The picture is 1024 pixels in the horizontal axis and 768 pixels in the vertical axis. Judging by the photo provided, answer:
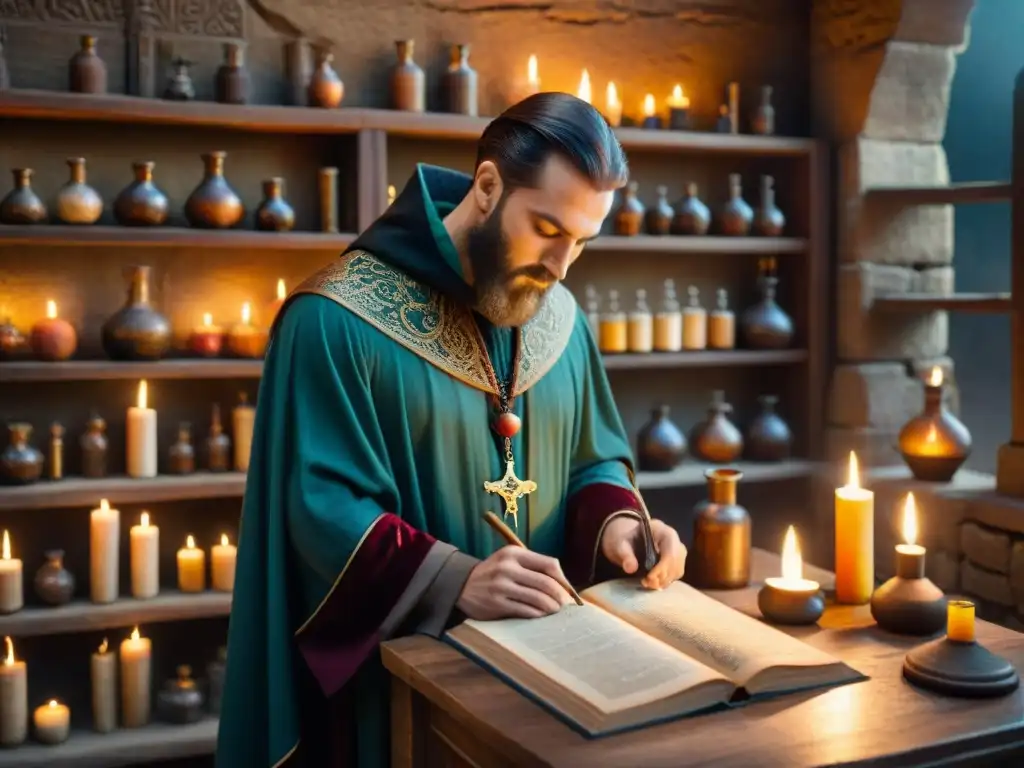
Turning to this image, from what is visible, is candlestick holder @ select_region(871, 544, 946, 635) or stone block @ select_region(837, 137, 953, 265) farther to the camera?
stone block @ select_region(837, 137, 953, 265)

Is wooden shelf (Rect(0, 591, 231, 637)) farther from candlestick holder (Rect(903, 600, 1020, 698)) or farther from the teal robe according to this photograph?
candlestick holder (Rect(903, 600, 1020, 698))

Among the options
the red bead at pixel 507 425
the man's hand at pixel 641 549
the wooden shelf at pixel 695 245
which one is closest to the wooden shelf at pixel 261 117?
the wooden shelf at pixel 695 245

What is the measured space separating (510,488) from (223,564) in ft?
6.32

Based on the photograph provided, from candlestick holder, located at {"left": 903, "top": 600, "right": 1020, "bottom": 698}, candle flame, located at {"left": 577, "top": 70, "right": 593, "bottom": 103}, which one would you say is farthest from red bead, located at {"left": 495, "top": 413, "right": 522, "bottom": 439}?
candle flame, located at {"left": 577, "top": 70, "right": 593, "bottom": 103}

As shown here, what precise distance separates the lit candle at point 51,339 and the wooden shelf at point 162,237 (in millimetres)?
250

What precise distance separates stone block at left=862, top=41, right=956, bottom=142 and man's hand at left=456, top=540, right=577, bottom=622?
3.16 metres

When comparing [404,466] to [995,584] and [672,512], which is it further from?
[672,512]

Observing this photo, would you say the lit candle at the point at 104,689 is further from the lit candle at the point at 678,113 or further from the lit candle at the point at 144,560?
the lit candle at the point at 678,113

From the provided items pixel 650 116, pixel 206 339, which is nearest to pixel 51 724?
pixel 206 339

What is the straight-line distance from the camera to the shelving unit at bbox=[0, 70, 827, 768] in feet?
11.9

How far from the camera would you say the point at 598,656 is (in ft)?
5.15

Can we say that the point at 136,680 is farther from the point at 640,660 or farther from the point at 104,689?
the point at 640,660

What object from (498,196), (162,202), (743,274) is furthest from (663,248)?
(498,196)

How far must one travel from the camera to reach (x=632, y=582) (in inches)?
77.5
